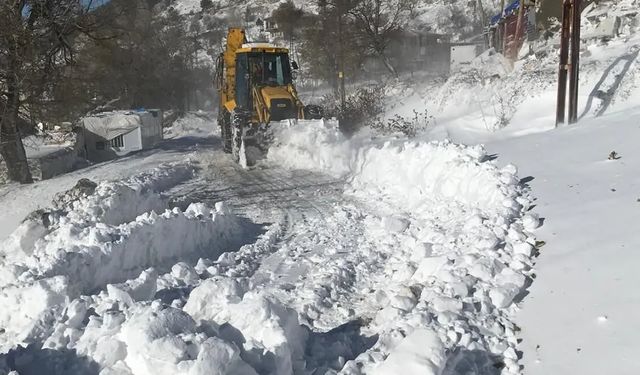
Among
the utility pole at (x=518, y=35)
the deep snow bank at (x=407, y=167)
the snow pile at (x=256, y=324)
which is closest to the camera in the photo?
the snow pile at (x=256, y=324)

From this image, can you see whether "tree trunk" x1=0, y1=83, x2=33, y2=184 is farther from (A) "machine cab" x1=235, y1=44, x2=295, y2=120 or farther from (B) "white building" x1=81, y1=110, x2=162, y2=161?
(A) "machine cab" x1=235, y1=44, x2=295, y2=120

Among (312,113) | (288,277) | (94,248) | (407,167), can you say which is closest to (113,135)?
(312,113)

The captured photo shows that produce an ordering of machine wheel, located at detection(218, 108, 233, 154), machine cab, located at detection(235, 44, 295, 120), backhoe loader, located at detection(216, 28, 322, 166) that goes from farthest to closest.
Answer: machine wheel, located at detection(218, 108, 233, 154), machine cab, located at detection(235, 44, 295, 120), backhoe loader, located at detection(216, 28, 322, 166)

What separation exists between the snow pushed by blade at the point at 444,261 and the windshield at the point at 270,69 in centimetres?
565

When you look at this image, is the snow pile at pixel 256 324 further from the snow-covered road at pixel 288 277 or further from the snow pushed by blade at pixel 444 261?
the snow pushed by blade at pixel 444 261

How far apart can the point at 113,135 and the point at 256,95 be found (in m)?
8.77

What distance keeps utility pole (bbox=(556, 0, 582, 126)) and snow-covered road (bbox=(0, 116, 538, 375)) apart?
3186mm

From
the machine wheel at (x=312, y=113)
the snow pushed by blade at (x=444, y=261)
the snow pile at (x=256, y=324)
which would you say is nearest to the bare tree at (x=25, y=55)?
the machine wheel at (x=312, y=113)

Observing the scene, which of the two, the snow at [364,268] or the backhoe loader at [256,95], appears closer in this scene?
the snow at [364,268]

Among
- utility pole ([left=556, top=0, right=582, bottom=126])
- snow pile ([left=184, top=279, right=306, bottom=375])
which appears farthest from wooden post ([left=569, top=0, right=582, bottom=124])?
snow pile ([left=184, top=279, right=306, bottom=375])

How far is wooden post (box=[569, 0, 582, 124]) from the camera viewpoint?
417 inches

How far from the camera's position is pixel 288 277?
646 centimetres

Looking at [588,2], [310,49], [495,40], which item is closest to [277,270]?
[588,2]

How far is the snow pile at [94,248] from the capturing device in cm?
514
